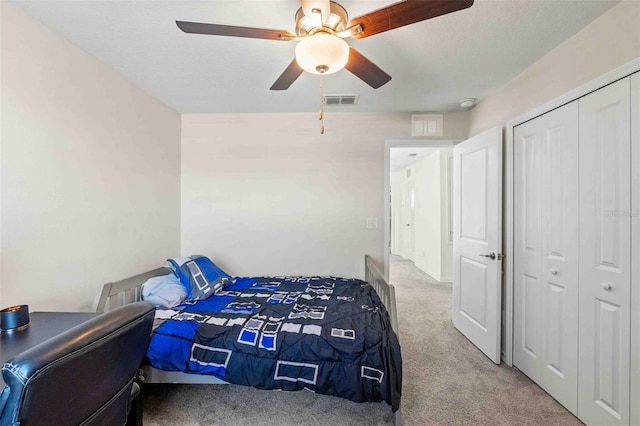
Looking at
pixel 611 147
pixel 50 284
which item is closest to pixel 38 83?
pixel 50 284

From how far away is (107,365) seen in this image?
777 mm

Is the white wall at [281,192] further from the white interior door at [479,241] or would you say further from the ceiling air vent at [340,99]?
the white interior door at [479,241]

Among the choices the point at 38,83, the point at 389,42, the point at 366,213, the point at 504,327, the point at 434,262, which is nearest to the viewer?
the point at 38,83

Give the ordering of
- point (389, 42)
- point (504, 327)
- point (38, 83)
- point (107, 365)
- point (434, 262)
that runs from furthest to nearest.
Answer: point (434, 262) → point (504, 327) → point (389, 42) → point (38, 83) → point (107, 365)

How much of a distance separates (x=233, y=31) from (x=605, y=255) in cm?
237

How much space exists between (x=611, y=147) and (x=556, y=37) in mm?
826

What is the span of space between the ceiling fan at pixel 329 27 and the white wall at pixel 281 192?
5.69 feet

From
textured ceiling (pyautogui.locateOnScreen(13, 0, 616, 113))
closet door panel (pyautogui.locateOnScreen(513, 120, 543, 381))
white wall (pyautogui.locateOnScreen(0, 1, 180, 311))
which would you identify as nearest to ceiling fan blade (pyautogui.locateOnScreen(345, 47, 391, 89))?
textured ceiling (pyautogui.locateOnScreen(13, 0, 616, 113))

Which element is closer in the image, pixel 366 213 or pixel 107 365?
pixel 107 365

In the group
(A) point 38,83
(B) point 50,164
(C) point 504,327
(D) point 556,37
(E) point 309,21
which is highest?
(D) point 556,37

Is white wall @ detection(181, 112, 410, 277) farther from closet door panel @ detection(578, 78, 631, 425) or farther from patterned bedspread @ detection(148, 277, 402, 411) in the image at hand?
closet door panel @ detection(578, 78, 631, 425)

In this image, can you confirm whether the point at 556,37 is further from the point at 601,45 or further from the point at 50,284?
the point at 50,284

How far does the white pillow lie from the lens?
2.09m

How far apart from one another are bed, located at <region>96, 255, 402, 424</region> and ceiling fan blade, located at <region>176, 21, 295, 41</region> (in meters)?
1.67
